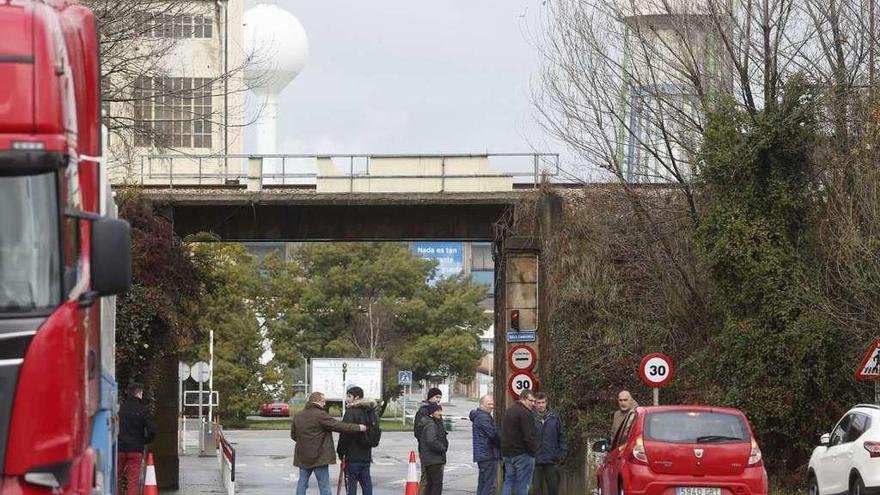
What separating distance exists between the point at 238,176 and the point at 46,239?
31077 mm

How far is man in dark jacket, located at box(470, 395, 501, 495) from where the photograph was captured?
23.6m

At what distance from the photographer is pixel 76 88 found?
34.9 ft

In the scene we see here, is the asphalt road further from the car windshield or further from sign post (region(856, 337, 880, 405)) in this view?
the car windshield

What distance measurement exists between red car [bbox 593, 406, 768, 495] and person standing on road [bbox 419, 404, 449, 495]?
2.69 m

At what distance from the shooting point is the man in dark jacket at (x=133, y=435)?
2172 cm

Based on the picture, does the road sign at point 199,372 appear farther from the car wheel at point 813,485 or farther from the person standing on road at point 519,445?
the car wheel at point 813,485

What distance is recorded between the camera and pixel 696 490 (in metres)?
20.4

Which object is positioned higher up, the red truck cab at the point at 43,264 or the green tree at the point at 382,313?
the red truck cab at the point at 43,264

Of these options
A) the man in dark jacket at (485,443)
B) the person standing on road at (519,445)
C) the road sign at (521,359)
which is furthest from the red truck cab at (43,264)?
the road sign at (521,359)

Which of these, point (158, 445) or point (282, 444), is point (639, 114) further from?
point (282, 444)

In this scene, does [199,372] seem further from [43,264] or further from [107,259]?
[43,264]

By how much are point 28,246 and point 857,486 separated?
14.5m

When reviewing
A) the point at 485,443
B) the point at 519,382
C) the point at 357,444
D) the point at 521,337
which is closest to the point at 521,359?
the point at 519,382

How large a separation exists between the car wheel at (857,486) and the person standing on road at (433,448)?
5319 mm
